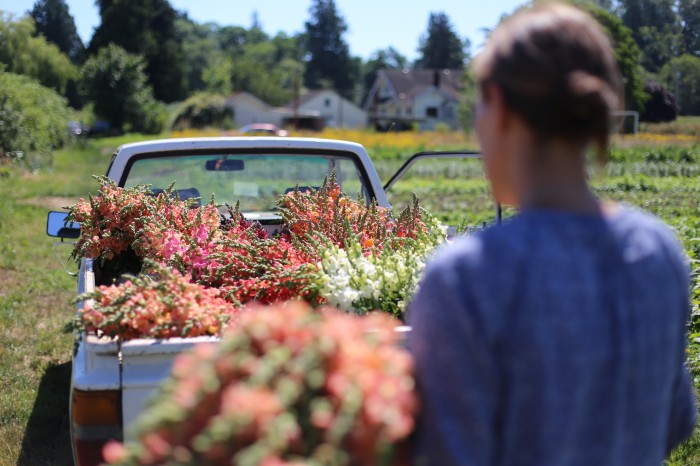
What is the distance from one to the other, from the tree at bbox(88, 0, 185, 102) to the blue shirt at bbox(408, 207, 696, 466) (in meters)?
78.7

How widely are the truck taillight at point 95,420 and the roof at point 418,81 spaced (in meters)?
84.7

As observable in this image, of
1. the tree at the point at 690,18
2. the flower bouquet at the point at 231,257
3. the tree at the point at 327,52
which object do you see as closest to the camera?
the flower bouquet at the point at 231,257

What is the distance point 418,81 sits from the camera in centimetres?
9012

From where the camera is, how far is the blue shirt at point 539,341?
144 cm

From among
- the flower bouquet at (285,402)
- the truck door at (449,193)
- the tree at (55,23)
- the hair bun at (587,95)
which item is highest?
the tree at (55,23)

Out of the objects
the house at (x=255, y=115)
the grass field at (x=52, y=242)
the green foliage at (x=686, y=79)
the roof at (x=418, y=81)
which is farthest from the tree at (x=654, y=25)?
the roof at (x=418, y=81)

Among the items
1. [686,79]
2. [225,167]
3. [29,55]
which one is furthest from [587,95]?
[29,55]

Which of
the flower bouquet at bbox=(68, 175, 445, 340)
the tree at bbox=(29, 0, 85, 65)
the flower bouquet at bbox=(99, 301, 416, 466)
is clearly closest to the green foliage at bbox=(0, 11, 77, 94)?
the tree at bbox=(29, 0, 85, 65)

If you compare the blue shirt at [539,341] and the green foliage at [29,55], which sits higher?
the green foliage at [29,55]

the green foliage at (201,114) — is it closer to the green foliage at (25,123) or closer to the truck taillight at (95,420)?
the green foliage at (25,123)

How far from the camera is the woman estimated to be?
144 centimetres

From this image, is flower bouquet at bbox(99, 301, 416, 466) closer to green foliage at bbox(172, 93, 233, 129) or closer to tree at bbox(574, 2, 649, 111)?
tree at bbox(574, 2, 649, 111)

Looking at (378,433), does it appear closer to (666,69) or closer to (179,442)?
(179,442)

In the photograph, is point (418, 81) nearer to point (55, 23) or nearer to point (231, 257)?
point (55, 23)
